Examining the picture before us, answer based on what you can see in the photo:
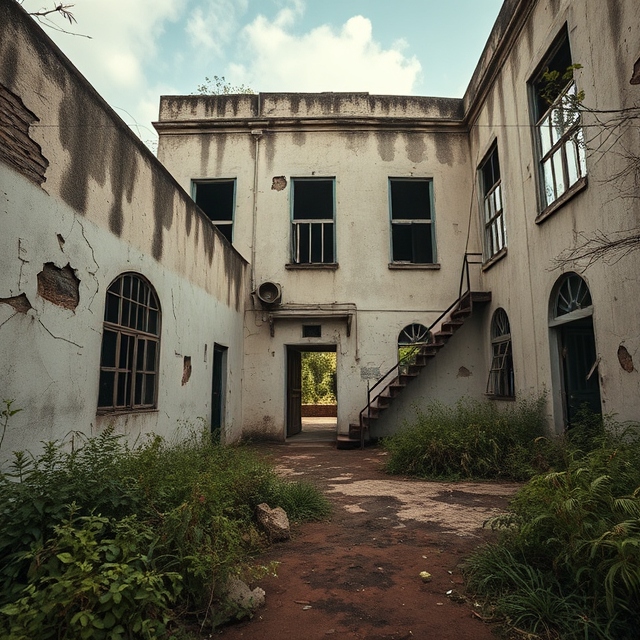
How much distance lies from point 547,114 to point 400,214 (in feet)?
19.5

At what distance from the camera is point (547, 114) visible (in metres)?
7.51

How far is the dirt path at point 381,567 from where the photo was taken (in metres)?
2.70

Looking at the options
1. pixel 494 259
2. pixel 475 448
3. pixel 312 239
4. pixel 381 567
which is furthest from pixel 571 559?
pixel 312 239

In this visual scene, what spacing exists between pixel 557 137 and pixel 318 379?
1959 centimetres

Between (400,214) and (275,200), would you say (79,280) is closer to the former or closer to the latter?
(275,200)

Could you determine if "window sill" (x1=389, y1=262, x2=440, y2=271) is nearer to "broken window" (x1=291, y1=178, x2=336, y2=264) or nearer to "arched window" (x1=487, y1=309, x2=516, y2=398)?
"broken window" (x1=291, y1=178, x2=336, y2=264)

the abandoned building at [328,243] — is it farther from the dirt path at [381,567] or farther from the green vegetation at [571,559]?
the green vegetation at [571,559]

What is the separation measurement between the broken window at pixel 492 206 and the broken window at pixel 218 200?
5880 millimetres

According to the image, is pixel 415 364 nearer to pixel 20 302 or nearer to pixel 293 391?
pixel 293 391

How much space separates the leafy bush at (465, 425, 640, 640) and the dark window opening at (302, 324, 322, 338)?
776 cm

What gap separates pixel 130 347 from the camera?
224 inches

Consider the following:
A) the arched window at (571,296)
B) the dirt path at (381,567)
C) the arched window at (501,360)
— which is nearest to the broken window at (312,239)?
the arched window at (501,360)

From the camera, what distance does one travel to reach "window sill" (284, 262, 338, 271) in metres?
11.2

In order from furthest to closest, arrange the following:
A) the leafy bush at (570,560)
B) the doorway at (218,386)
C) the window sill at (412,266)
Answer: the window sill at (412,266) < the doorway at (218,386) < the leafy bush at (570,560)
